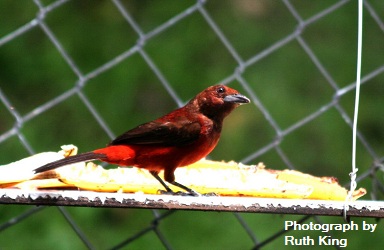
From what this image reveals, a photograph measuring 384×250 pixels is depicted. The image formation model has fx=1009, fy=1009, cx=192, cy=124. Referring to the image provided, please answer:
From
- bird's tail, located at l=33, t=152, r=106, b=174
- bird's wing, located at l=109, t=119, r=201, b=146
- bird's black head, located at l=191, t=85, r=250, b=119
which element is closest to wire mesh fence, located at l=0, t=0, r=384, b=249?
bird's black head, located at l=191, t=85, r=250, b=119

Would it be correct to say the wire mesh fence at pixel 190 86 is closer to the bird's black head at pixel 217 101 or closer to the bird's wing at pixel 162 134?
the bird's black head at pixel 217 101

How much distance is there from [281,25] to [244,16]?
0.27 m

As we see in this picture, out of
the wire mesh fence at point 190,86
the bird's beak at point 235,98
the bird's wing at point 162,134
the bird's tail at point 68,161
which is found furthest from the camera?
the wire mesh fence at point 190,86

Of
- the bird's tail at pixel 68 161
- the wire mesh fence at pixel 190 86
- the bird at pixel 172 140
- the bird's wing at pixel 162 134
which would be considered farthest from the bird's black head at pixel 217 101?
the wire mesh fence at pixel 190 86

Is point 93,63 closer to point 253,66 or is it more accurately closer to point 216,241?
point 253,66

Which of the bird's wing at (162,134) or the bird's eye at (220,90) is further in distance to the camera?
the bird's eye at (220,90)

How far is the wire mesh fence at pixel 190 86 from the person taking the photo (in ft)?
18.0

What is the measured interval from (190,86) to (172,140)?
8.23 ft

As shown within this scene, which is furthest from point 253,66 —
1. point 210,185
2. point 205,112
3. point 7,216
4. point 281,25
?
point 210,185

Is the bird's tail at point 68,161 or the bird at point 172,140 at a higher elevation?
the bird's tail at point 68,161

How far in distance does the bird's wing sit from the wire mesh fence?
5.55 feet

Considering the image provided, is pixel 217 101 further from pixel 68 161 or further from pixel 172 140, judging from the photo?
pixel 68 161

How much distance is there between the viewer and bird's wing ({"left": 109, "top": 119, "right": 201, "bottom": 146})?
355 centimetres

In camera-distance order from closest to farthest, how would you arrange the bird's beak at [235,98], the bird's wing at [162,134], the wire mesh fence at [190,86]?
the bird's wing at [162,134], the bird's beak at [235,98], the wire mesh fence at [190,86]
